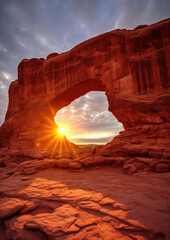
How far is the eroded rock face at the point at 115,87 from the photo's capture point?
900 cm

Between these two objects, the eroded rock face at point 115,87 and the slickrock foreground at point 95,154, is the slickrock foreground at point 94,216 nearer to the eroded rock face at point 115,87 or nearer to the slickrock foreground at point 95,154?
the slickrock foreground at point 95,154

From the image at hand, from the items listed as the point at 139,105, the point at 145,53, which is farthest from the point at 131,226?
the point at 145,53

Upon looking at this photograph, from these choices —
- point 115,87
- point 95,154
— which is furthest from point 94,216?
point 115,87

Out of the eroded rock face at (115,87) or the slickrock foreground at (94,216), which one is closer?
the slickrock foreground at (94,216)

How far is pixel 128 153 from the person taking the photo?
314 inches

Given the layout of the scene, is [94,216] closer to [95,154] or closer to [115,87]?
[95,154]

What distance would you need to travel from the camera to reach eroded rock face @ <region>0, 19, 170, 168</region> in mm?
9000

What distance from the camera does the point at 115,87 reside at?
1157 cm

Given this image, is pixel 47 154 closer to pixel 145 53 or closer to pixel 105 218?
pixel 105 218

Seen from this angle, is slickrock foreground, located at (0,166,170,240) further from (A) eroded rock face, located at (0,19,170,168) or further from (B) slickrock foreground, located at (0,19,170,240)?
(A) eroded rock face, located at (0,19,170,168)

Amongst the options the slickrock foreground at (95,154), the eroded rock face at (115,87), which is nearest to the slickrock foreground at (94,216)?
the slickrock foreground at (95,154)

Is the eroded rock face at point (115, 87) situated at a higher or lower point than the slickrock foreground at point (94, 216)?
higher

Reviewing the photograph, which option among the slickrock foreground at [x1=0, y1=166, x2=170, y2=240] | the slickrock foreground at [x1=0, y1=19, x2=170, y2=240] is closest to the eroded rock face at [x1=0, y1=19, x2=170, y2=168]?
the slickrock foreground at [x1=0, y1=19, x2=170, y2=240]

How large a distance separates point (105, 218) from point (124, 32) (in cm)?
1504
